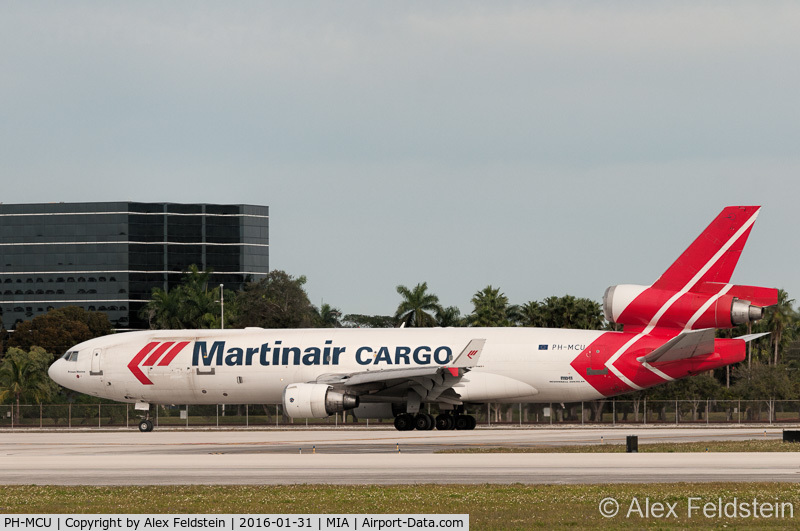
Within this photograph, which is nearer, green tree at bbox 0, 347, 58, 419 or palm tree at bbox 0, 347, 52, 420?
green tree at bbox 0, 347, 58, 419

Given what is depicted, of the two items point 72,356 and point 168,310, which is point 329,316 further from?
point 72,356

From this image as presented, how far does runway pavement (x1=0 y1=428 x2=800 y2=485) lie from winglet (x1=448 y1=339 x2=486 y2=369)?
3.72 metres

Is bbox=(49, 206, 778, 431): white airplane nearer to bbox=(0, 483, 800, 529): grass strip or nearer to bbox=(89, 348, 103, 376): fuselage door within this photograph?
bbox=(89, 348, 103, 376): fuselage door

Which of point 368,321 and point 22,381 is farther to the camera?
point 368,321

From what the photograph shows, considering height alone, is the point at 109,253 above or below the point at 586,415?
above

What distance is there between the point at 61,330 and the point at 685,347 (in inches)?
3711

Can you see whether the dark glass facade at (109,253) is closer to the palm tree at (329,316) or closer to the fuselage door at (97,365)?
the palm tree at (329,316)

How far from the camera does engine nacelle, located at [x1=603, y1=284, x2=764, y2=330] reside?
43.4m

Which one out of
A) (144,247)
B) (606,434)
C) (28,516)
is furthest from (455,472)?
(144,247)

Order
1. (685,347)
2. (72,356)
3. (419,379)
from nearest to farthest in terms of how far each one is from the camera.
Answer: (419,379)
(685,347)
(72,356)

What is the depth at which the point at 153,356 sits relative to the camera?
48.2 metres

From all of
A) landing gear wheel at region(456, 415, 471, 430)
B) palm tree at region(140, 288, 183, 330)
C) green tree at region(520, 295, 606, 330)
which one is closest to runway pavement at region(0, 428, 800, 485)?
landing gear wheel at region(456, 415, 471, 430)

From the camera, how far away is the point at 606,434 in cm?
4181

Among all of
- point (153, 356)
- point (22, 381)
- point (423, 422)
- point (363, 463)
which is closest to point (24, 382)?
point (22, 381)
